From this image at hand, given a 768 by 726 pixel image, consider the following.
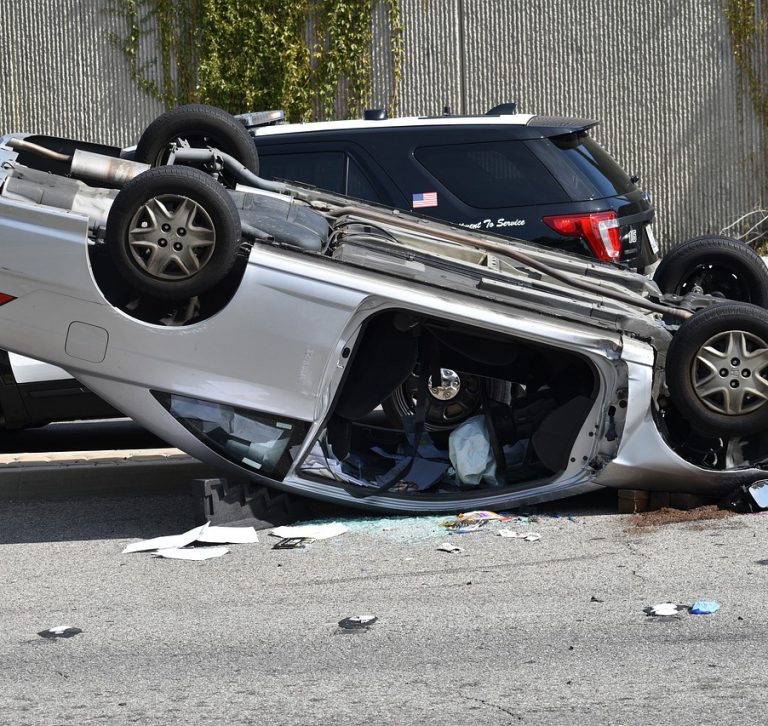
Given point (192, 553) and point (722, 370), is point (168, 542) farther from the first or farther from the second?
point (722, 370)

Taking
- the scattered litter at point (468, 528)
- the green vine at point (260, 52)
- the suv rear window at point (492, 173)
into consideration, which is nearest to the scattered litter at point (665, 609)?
the scattered litter at point (468, 528)

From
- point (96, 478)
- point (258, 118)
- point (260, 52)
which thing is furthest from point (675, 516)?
point (260, 52)

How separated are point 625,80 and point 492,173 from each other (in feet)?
26.5

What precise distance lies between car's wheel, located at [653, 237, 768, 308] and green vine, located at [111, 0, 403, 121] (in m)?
9.12

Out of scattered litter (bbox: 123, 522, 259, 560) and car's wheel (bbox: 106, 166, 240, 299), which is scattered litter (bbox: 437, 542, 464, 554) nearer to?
scattered litter (bbox: 123, 522, 259, 560)

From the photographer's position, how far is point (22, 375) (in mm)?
7844

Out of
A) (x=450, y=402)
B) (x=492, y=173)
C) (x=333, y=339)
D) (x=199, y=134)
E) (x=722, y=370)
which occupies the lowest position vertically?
(x=450, y=402)

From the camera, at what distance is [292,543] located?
19.6 ft

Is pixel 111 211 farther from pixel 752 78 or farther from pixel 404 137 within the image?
pixel 752 78

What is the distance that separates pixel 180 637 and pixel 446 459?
88.7 inches

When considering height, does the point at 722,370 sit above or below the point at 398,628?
above

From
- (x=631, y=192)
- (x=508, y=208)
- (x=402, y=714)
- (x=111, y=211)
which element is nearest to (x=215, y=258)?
(x=111, y=211)

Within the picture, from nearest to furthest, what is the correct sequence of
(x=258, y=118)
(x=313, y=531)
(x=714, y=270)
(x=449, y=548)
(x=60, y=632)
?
(x=60, y=632) → (x=449, y=548) → (x=313, y=531) → (x=714, y=270) → (x=258, y=118)

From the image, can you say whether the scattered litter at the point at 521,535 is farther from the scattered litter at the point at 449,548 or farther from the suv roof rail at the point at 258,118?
the suv roof rail at the point at 258,118
